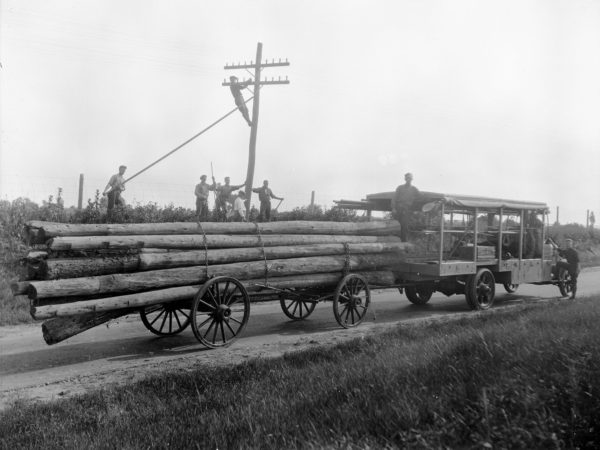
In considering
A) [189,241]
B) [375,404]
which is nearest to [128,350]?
[189,241]

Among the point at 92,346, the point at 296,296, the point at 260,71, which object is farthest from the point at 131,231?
the point at 260,71

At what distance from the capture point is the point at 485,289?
38.3ft

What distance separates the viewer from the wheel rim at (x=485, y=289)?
38.1ft

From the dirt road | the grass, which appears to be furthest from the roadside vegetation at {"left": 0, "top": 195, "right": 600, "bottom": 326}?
the grass

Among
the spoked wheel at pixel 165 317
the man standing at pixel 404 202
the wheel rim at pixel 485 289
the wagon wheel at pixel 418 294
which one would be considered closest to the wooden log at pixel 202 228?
the man standing at pixel 404 202

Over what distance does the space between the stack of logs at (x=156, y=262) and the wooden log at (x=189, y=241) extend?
0.04 ft

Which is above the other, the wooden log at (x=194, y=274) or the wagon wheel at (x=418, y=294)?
the wooden log at (x=194, y=274)

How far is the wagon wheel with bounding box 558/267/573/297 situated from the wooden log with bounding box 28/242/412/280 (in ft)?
22.3

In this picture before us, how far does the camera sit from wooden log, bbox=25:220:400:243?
6902 millimetres

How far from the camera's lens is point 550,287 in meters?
16.4

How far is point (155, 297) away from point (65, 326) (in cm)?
120

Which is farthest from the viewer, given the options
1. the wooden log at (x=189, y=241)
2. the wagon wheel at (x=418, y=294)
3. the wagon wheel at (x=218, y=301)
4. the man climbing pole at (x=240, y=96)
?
the man climbing pole at (x=240, y=96)

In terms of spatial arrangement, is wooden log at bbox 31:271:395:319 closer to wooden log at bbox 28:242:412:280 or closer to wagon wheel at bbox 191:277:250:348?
wagon wheel at bbox 191:277:250:348

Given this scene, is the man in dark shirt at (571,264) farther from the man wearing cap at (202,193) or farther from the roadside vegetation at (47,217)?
the man wearing cap at (202,193)
